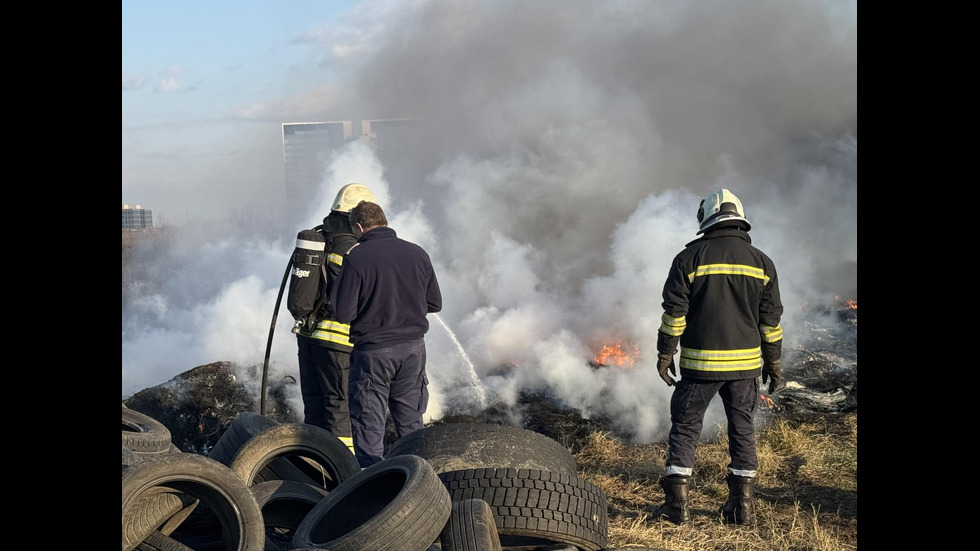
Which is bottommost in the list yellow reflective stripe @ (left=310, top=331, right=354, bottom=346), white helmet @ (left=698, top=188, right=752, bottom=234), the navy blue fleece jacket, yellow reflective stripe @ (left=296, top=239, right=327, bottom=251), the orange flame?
the orange flame

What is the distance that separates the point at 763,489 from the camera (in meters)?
6.57

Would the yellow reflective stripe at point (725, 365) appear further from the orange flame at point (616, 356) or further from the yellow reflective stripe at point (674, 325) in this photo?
the orange flame at point (616, 356)

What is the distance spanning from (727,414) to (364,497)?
2579 millimetres

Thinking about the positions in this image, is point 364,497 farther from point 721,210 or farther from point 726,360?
point 721,210

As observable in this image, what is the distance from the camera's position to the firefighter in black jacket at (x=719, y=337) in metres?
5.59

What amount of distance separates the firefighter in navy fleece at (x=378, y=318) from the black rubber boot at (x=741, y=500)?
7.65 ft

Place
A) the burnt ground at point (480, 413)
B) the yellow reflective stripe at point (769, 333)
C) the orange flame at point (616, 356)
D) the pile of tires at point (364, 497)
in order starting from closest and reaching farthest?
the pile of tires at point (364, 497) → the yellow reflective stripe at point (769, 333) → the burnt ground at point (480, 413) → the orange flame at point (616, 356)

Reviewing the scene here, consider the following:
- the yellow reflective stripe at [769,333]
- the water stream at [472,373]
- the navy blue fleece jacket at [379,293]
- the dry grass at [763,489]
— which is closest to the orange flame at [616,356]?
the water stream at [472,373]

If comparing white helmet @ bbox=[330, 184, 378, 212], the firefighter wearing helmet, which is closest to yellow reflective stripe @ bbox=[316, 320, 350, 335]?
the firefighter wearing helmet

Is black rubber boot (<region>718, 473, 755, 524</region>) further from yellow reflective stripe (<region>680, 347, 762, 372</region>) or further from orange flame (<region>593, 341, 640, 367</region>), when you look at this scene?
orange flame (<region>593, 341, 640, 367</region>)

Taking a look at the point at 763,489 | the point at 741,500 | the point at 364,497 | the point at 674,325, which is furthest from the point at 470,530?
the point at 763,489

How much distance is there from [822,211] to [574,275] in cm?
559

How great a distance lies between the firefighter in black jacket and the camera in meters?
5.59

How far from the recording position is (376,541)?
3.79m
